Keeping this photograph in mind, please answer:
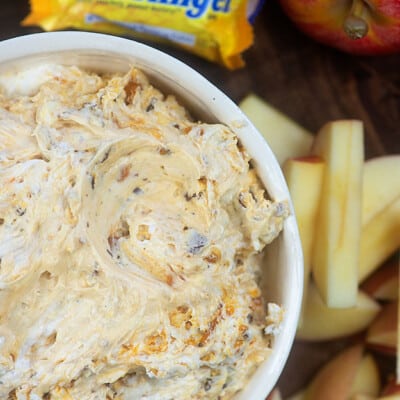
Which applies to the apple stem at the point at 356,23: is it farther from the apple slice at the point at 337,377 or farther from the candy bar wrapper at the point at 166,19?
the apple slice at the point at 337,377

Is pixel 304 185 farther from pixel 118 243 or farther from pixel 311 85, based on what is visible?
pixel 118 243

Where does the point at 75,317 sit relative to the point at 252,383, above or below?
above

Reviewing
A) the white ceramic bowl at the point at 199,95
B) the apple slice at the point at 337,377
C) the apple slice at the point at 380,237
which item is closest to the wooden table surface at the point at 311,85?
the apple slice at the point at 337,377

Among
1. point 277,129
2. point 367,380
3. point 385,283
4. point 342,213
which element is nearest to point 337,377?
point 367,380

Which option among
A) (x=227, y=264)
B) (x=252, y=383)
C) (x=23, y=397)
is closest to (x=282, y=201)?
(x=227, y=264)

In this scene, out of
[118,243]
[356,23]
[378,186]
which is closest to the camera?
[118,243]

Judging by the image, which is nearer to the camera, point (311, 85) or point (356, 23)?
point (356, 23)

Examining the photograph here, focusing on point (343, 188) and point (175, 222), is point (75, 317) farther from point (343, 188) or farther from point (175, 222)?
point (343, 188)
